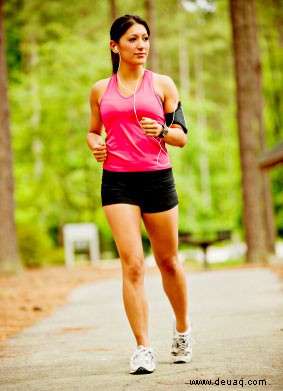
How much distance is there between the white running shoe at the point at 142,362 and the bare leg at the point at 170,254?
50 cm

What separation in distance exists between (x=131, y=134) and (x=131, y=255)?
2.42 feet

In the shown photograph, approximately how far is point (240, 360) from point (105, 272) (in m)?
15.7

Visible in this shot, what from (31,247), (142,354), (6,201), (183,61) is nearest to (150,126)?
(142,354)

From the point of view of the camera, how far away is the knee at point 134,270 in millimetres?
5012

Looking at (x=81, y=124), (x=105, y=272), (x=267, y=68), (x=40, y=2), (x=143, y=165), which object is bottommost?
(x=105, y=272)

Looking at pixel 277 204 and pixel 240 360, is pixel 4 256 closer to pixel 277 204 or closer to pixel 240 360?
pixel 240 360

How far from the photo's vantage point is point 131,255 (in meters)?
5.00

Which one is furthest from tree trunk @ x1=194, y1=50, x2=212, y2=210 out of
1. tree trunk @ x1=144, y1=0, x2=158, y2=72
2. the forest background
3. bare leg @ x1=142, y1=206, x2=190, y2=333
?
bare leg @ x1=142, y1=206, x2=190, y2=333

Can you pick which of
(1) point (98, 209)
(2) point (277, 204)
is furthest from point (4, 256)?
(2) point (277, 204)

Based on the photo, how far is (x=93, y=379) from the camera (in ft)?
15.5

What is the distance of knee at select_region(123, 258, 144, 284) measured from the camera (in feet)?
16.4

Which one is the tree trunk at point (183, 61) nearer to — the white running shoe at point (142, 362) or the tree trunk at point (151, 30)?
the tree trunk at point (151, 30)

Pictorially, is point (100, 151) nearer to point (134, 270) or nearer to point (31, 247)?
point (134, 270)

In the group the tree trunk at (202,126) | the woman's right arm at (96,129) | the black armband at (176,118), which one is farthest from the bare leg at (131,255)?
the tree trunk at (202,126)
